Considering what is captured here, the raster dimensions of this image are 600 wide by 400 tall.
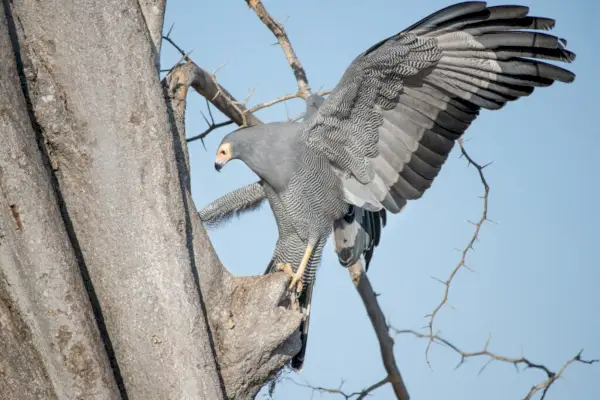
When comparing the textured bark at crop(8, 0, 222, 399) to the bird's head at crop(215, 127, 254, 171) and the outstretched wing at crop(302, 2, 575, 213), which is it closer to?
the outstretched wing at crop(302, 2, 575, 213)

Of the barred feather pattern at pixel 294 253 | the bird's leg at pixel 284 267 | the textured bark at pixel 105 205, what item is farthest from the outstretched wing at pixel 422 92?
the textured bark at pixel 105 205

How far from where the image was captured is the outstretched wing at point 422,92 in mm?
3615

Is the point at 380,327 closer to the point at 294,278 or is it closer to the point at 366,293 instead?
the point at 366,293

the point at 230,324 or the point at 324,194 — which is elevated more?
the point at 324,194

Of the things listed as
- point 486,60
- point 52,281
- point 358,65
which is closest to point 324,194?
point 358,65

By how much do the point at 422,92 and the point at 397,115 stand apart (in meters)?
0.19

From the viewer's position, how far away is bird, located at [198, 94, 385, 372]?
14.2 feet

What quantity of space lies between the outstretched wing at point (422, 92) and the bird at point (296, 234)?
0.34 m

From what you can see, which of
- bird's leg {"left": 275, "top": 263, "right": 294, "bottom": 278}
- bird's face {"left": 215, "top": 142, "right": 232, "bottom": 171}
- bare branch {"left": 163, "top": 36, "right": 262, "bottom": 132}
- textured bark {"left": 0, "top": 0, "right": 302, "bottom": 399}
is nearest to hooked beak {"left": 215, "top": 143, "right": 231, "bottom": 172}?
bird's face {"left": 215, "top": 142, "right": 232, "bottom": 171}

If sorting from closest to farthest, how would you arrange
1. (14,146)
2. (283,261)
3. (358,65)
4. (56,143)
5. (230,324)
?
(14,146), (56,143), (230,324), (358,65), (283,261)

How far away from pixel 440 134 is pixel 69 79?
6.82 ft

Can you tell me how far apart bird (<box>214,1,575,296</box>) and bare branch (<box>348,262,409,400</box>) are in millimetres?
564

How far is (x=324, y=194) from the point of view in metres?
4.21

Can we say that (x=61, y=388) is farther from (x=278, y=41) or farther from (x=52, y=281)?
(x=278, y=41)
